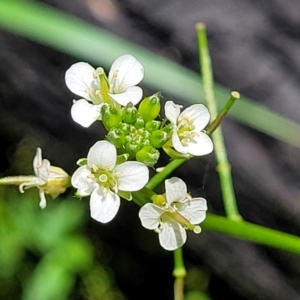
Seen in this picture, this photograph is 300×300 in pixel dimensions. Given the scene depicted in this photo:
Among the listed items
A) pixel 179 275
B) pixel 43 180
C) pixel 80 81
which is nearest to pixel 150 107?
pixel 80 81

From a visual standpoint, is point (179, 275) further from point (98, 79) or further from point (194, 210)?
point (98, 79)

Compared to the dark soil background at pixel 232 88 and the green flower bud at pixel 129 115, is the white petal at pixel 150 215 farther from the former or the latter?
the dark soil background at pixel 232 88

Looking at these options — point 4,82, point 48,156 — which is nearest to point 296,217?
point 48,156

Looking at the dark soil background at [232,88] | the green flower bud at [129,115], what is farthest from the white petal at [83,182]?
the dark soil background at [232,88]

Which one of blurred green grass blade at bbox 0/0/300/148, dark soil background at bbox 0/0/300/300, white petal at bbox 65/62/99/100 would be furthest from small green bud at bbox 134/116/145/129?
dark soil background at bbox 0/0/300/300

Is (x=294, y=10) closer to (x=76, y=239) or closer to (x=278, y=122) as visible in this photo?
(x=278, y=122)

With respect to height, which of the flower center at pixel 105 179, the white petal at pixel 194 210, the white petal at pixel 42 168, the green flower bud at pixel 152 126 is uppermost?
the green flower bud at pixel 152 126
